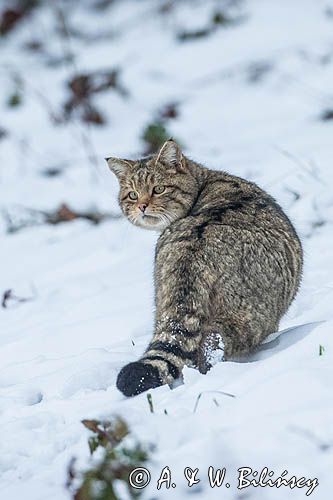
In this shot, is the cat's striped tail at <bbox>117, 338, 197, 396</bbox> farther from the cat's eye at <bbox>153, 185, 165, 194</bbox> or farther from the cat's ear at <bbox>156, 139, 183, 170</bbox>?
the cat's ear at <bbox>156, 139, 183, 170</bbox>

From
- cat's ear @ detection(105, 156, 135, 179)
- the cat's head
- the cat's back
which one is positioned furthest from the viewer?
cat's ear @ detection(105, 156, 135, 179)

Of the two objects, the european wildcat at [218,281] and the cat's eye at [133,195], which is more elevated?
the european wildcat at [218,281]

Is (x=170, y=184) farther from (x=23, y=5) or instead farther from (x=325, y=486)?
(x=23, y=5)

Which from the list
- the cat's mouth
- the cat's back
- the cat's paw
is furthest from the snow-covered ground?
the cat's mouth

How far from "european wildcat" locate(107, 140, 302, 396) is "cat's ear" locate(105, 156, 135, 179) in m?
0.65

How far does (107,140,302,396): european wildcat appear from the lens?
4.51 m

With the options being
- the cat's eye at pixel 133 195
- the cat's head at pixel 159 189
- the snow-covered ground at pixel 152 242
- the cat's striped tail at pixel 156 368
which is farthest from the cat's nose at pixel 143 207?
the cat's striped tail at pixel 156 368

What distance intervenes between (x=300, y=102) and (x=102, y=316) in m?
4.60

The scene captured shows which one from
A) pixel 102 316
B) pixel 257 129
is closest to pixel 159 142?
pixel 257 129

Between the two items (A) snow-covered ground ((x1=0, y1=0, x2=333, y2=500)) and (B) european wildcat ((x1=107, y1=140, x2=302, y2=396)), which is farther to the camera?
(B) european wildcat ((x1=107, y1=140, x2=302, y2=396))

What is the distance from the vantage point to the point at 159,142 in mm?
9586

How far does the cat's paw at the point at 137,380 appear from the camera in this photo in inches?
172

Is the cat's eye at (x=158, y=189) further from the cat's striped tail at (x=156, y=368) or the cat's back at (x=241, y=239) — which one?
the cat's striped tail at (x=156, y=368)

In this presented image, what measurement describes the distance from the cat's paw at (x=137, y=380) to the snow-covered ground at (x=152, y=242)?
6 cm
